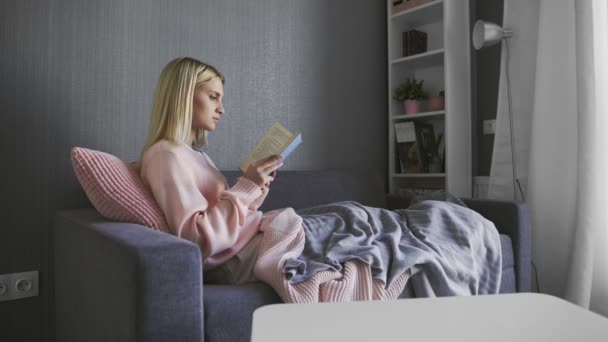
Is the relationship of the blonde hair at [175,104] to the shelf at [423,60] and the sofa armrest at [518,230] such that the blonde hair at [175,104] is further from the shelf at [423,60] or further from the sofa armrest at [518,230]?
the shelf at [423,60]

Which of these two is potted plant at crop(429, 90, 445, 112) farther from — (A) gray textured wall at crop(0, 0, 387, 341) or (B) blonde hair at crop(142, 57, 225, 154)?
(B) blonde hair at crop(142, 57, 225, 154)

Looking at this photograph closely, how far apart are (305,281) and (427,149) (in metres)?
1.85

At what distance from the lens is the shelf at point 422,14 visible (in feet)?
9.12

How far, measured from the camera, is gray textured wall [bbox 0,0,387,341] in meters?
1.74

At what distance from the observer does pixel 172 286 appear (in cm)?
98

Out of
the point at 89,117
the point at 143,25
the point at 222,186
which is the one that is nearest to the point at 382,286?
the point at 222,186

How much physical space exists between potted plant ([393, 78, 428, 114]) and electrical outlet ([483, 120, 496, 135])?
1.29 ft

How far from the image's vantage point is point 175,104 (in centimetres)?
153

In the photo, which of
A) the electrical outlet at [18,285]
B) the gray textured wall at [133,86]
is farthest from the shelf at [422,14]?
the electrical outlet at [18,285]

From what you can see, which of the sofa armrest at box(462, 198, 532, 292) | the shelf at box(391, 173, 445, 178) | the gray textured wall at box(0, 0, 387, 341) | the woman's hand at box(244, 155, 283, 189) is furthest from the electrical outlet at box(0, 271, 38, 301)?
the shelf at box(391, 173, 445, 178)

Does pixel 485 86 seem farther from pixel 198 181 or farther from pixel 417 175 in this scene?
pixel 198 181

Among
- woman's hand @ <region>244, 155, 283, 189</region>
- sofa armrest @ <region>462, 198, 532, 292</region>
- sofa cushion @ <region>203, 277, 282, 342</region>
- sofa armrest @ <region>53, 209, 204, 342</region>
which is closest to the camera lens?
sofa armrest @ <region>53, 209, 204, 342</region>

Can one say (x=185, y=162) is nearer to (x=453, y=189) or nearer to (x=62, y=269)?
(x=62, y=269)

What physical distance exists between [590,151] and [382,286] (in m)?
1.36
